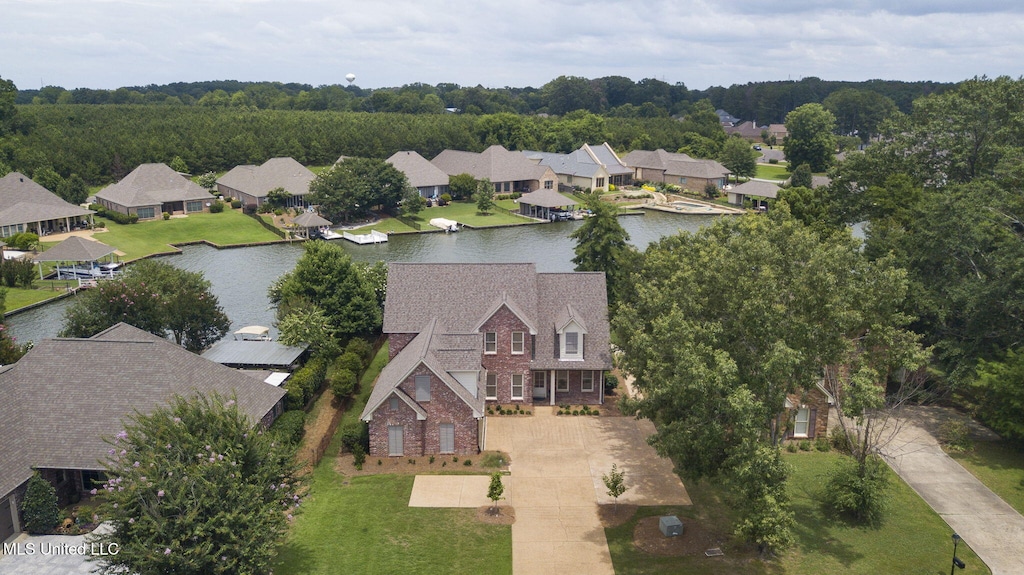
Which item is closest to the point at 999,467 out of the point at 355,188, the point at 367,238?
the point at 367,238

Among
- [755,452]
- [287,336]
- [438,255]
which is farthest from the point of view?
[438,255]

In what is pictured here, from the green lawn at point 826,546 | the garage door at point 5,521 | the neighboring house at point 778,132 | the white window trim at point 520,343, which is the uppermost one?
the neighboring house at point 778,132

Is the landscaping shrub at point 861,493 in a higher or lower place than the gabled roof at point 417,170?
lower

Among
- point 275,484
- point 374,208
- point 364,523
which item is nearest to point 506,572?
point 364,523

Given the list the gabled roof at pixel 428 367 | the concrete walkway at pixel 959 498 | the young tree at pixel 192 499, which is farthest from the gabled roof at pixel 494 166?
the young tree at pixel 192 499

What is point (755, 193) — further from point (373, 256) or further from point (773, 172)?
point (373, 256)

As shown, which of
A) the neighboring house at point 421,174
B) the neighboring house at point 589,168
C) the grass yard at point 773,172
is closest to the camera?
the neighboring house at point 421,174

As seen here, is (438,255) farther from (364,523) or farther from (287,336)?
(364,523)

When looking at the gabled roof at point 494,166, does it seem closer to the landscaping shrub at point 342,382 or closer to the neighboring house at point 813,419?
the landscaping shrub at point 342,382
